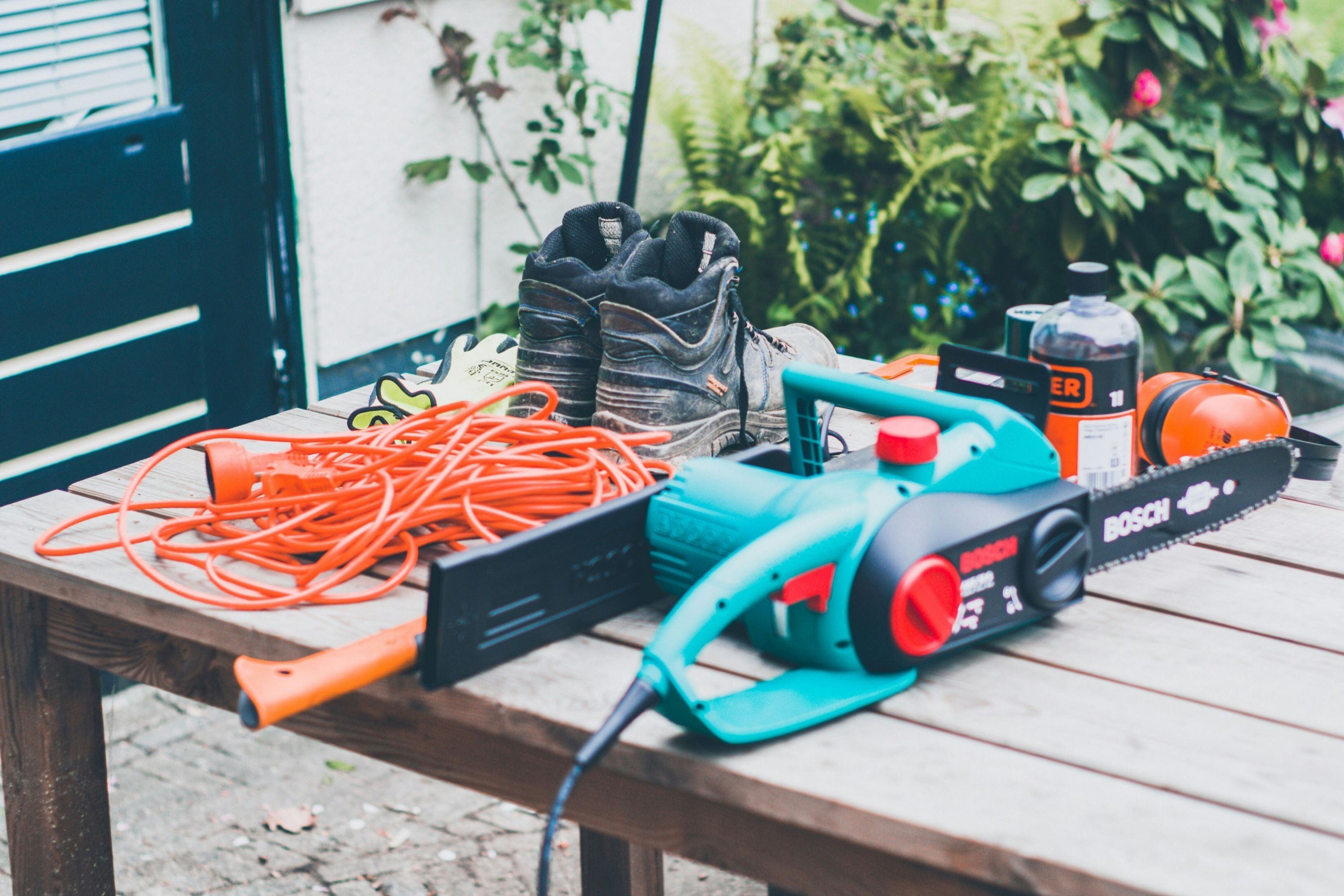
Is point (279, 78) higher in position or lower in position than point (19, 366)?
higher

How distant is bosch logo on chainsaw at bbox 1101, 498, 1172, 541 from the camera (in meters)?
1.21

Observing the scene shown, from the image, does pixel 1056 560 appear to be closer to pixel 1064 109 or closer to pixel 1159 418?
pixel 1159 418

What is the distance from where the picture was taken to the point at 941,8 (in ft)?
12.0

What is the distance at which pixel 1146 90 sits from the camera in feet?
9.62

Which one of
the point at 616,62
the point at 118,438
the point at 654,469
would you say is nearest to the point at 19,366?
the point at 118,438

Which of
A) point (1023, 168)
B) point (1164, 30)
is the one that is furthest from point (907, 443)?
point (1023, 168)

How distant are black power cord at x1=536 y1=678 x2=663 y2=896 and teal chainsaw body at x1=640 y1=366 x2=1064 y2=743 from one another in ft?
0.04

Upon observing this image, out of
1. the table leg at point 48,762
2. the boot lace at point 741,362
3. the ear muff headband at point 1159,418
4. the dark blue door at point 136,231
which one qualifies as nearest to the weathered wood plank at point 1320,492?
the ear muff headband at point 1159,418

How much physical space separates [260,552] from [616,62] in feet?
8.28

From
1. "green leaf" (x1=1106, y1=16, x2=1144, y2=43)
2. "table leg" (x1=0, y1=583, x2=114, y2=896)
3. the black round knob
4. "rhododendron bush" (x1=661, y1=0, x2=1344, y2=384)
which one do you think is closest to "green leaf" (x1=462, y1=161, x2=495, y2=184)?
"rhododendron bush" (x1=661, y1=0, x2=1344, y2=384)

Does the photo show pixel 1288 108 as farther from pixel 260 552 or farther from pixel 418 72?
pixel 260 552

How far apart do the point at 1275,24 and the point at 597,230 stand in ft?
7.18

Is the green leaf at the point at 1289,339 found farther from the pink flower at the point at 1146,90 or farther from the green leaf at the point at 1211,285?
the pink flower at the point at 1146,90

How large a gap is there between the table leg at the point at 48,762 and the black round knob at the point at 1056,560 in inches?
37.9
